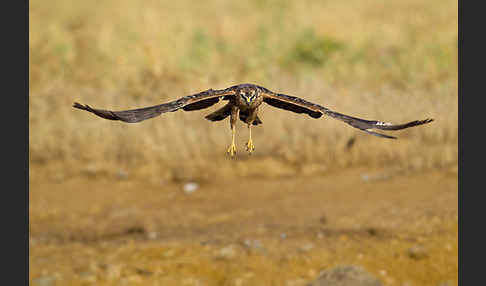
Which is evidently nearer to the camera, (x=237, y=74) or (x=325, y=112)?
(x=325, y=112)

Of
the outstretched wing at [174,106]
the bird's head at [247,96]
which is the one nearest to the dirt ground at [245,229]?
the outstretched wing at [174,106]

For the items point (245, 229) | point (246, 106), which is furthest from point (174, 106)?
point (245, 229)

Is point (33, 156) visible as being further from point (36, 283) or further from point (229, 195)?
point (36, 283)

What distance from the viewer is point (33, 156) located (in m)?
13.3

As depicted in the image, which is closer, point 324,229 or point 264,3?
point 324,229

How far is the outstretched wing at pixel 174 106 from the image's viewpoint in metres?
4.60

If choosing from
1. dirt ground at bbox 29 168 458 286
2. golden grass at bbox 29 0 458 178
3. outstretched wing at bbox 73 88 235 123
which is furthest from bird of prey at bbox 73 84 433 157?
golden grass at bbox 29 0 458 178

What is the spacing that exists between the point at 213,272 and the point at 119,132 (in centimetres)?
584

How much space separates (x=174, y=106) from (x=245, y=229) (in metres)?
5.09

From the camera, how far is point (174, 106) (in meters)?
4.90

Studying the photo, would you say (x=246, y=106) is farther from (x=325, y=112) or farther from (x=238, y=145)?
(x=238, y=145)

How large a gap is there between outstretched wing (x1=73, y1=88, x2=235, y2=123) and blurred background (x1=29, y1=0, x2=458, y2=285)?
3391 millimetres

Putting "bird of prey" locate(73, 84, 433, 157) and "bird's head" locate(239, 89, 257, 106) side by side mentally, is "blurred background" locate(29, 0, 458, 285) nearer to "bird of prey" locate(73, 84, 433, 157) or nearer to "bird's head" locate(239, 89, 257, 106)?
"bird of prey" locate(73, 84, 433, 157)

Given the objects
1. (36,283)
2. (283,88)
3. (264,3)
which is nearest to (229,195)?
(283,88)
